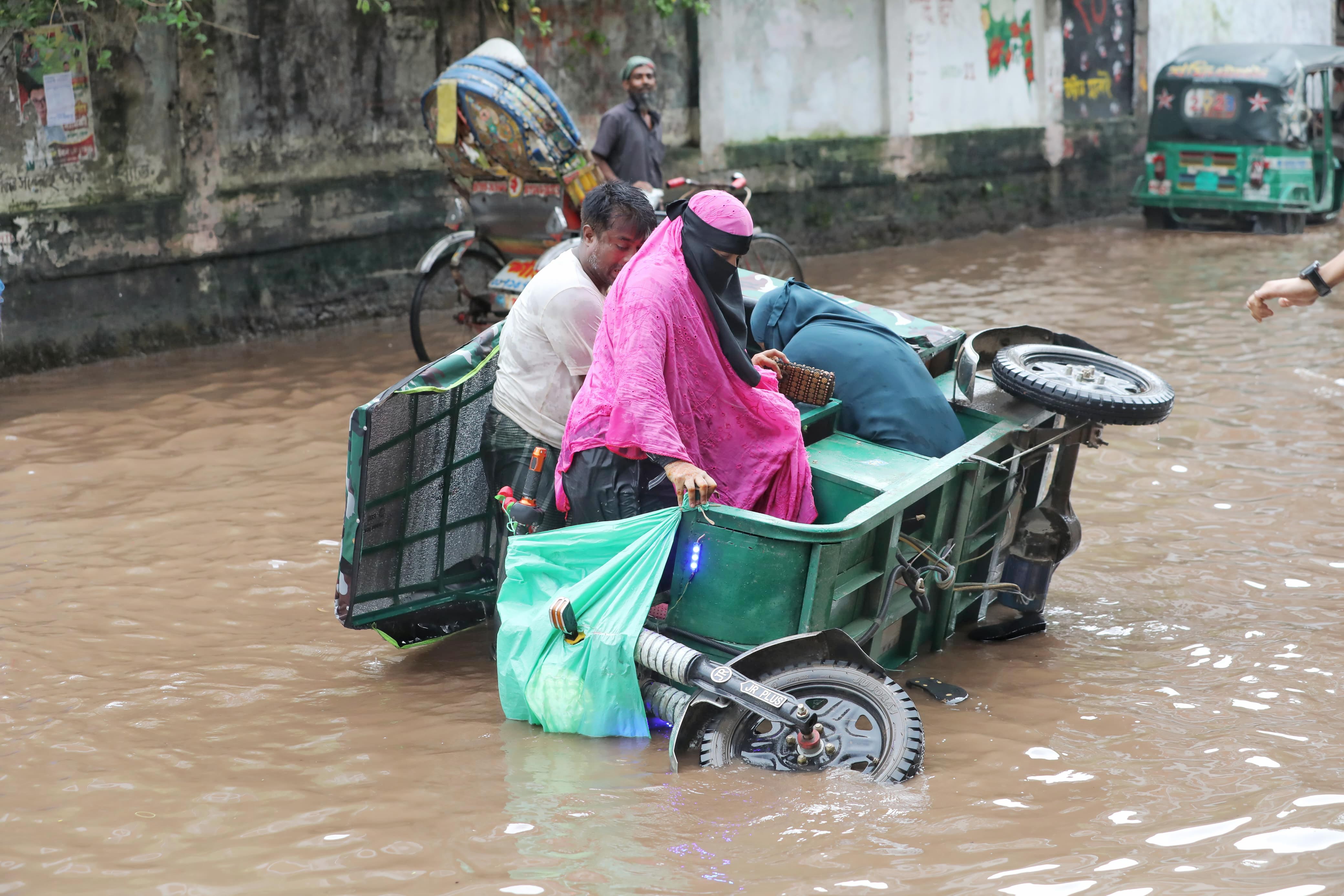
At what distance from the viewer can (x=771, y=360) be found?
440 centimetres

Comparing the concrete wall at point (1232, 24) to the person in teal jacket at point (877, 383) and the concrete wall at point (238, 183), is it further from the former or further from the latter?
the person in teal jacket at point (877, 383)

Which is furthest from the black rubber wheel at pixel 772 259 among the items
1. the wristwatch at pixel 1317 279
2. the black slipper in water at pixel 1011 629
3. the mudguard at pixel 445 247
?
the wristwatch at pixel 1317 279

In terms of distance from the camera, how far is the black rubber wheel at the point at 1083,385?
14.0ft

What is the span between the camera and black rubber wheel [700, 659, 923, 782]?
350cm

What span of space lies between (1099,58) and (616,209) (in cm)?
1350

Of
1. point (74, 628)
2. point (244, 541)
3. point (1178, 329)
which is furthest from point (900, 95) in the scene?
point (74, 628)

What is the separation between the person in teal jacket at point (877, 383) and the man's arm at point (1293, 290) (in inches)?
40.7

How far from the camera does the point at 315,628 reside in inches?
185

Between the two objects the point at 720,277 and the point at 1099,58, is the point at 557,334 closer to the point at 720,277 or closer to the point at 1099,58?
the point at 720,277

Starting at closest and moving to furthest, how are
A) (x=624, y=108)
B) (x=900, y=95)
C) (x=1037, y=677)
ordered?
(x=1037, y=677) < (x=624, y=108) < (x=900, y=95)

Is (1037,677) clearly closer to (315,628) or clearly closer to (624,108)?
(315,628)

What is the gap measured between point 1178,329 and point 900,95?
5287 mm

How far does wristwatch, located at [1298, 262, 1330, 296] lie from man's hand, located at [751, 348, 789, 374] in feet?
5.22

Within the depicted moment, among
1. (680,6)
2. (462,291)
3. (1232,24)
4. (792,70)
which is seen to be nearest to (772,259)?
(462,291)
